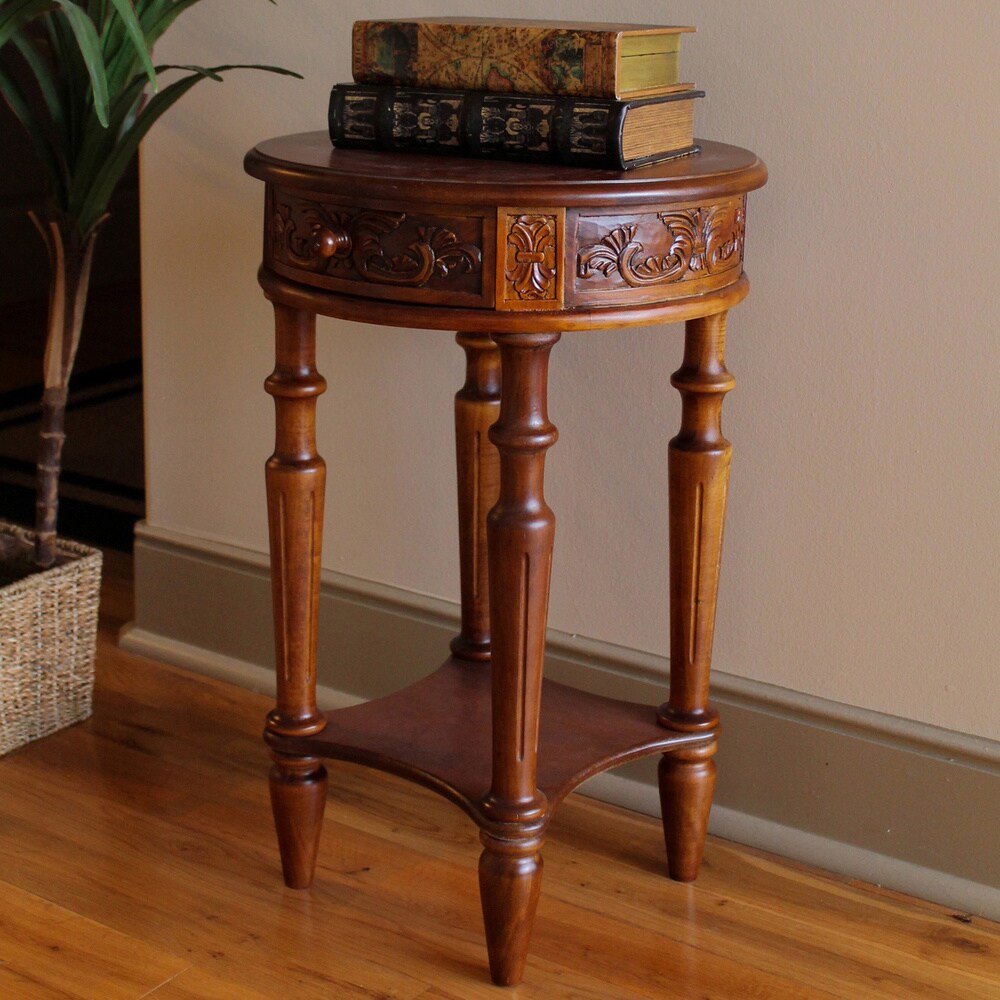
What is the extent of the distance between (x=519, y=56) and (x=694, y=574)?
0.60 m

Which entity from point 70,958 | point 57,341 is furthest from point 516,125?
point 70,958

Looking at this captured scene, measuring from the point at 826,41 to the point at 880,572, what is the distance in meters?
0.61

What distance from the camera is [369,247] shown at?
1316 millimetres

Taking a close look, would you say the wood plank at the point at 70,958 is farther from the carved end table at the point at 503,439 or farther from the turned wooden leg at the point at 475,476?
the turned wooden leg at the point at 475,476

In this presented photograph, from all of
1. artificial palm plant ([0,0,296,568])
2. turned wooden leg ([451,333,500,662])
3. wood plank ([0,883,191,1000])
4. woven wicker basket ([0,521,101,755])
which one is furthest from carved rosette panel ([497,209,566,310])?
woven wicker basket ([0,521,101,755])

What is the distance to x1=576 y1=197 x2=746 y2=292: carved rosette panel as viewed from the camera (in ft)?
4.20

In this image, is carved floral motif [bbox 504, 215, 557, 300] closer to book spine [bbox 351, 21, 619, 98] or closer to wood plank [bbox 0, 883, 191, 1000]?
book spine [bbox 351, 21, 619, 98]

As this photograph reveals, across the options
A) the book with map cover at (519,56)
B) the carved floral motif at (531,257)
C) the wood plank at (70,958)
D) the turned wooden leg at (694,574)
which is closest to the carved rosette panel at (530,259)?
the carved floral motif at (531,257)

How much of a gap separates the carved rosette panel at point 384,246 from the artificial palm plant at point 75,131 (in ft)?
1.41

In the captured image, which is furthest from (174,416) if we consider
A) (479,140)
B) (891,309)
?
(891,309)

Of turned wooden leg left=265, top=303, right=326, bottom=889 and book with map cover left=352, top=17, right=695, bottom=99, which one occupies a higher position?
book with map cover left=352, top=17, right=695, bottom=99

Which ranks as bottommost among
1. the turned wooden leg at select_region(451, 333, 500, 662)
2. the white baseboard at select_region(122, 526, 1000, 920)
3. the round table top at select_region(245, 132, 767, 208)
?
the white baseboard at select_region(122, 526, 1000, 920)

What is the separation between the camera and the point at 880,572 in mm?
1663

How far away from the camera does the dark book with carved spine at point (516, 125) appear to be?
1.30 meters
